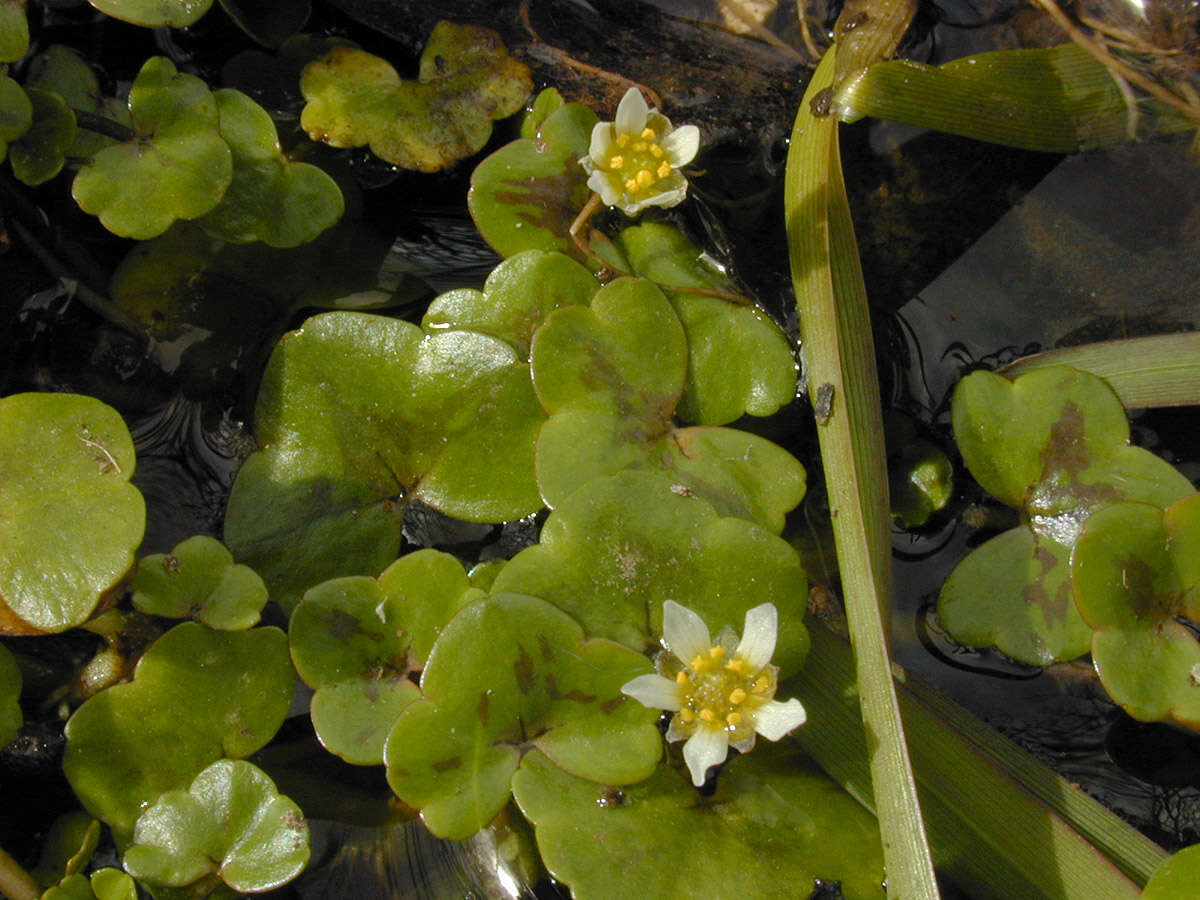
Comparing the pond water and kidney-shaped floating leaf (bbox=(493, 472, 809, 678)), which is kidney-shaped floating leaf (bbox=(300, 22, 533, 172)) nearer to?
the pond water

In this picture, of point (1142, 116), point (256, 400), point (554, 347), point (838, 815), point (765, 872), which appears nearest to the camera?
point (765, 872)

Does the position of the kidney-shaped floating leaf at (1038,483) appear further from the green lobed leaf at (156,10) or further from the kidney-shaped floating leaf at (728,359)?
the green lobed leaf at (156,10)

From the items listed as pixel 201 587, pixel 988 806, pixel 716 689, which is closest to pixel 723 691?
pixel 716 689

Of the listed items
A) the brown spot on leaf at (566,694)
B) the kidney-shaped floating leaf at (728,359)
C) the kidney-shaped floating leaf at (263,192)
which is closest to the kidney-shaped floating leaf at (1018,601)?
the kidney-shaped floating leaf at (728,359)

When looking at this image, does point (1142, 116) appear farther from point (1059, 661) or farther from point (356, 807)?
point (356, 807)

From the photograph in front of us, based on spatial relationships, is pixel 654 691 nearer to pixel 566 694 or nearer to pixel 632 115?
pixel 566 694

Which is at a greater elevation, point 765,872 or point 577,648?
point 577,648

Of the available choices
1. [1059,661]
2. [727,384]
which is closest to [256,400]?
[727,384]
